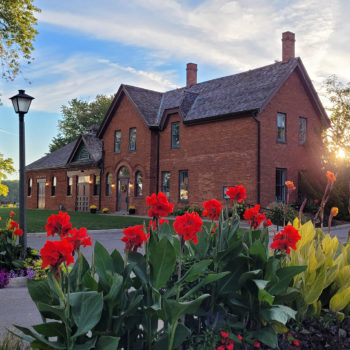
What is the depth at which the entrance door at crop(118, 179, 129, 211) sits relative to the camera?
2969 centimetres

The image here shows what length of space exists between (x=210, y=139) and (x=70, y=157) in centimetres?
1564

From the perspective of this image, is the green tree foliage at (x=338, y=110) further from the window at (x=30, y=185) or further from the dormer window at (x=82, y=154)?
the window at (x=30, y=185)

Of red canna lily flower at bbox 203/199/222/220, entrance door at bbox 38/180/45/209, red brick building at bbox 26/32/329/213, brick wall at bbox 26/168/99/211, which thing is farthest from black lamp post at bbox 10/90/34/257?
entrance door at bbox 38/180/45/209

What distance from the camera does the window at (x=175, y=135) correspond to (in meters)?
27.0

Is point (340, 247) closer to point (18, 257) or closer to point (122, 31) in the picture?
point (18, 257)

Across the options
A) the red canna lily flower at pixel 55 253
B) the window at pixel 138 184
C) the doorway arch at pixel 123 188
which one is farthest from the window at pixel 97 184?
the red canna lily flower at pixel 55 253

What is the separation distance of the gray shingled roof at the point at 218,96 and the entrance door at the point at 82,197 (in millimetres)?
9018

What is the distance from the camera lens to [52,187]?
127 ft

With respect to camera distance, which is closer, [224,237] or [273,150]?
[224,237]

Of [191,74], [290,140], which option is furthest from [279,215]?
[191,74]

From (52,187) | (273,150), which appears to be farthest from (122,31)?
(52,187)

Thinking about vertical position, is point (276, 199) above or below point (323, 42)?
below

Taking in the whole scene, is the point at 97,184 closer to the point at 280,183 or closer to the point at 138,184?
the point at 138,184

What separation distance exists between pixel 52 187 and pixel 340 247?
119 feet
